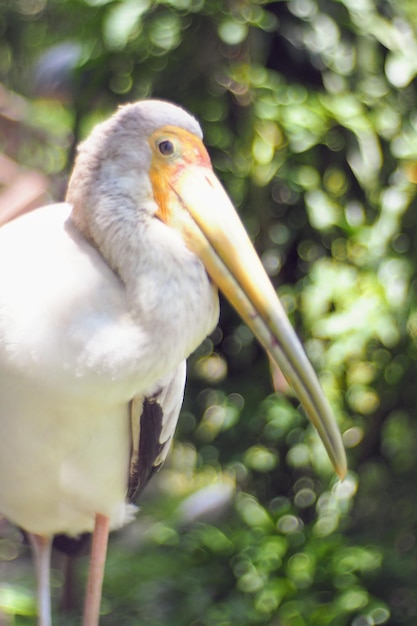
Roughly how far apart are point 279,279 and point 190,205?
1.27 m

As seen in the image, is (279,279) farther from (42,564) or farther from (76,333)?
(76,333)

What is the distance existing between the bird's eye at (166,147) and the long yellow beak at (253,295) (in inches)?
3.5

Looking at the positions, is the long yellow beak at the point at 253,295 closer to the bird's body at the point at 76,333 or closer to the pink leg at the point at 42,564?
the bird's body at the point at 76,333

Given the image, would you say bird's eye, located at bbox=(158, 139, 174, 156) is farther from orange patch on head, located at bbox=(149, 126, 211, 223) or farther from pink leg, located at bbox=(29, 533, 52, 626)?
pink leg, located at bbox=(29, 533, 52, 626)

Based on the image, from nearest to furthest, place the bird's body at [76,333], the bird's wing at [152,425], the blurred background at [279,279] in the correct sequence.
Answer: the bird's body at [76,333]
the bird's wing at [152,425]
the blurred background at [279,279]

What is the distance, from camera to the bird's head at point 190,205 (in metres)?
1.20

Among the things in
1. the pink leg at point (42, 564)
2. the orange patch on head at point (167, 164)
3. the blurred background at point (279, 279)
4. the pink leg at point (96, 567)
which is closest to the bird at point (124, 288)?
the orange patch on head at point (167, 164)

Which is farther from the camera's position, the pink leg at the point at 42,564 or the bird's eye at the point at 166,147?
the pink leg at the point at 42,564

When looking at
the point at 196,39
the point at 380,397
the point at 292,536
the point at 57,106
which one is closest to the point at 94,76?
the point at 57,106

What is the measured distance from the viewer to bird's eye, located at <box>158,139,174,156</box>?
4.16 feet

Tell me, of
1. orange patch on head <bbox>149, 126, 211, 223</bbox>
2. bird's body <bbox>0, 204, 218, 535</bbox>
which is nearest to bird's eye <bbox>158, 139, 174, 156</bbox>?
orange patch on head <bbox>149, 126, 211, 223</bbox>

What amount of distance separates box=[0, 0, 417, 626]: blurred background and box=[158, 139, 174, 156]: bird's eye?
93 cm

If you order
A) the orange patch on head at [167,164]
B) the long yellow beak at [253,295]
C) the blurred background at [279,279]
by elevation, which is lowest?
the blurred background at [279,279]

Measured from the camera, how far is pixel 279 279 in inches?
98.3
